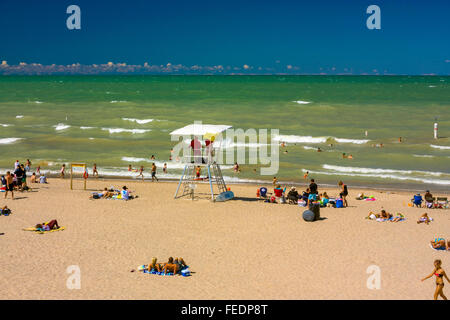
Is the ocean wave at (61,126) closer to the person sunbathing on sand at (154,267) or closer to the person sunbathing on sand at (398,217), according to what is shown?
the person sunbathing on sand at (398,217)

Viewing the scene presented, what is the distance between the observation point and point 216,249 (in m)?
13.8

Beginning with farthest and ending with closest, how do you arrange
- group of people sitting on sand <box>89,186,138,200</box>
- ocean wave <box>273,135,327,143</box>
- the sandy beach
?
ocean wave <box>273,135,327,143</box>
group of people sitting on sand <box>89,186,138,200</box>
the sandy beach

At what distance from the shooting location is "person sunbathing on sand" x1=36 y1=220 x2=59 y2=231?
599 inches

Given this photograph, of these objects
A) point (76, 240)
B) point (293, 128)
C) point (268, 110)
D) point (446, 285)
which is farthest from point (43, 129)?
point (446, 285)

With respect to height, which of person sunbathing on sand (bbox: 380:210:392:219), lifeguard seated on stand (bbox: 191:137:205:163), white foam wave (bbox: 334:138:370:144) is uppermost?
white foam wave (bbox: 334:138:370:144)

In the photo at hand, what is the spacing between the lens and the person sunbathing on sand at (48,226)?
50.0 ft

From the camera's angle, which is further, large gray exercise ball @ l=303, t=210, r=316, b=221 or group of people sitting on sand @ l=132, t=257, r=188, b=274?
large gray exercise ball @ l=303, t=210, r=316, b=221

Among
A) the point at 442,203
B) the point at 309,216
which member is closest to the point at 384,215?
the point at 309,216

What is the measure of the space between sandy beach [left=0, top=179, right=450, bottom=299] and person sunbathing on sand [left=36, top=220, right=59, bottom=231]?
0.38 metres

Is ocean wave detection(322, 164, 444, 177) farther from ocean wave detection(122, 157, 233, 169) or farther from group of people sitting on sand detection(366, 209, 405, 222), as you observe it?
group of people sitting on sand detection(366, 209, 405, 222)

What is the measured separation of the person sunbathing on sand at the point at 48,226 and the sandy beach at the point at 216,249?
0.38 m

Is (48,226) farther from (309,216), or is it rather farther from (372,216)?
(372,216)

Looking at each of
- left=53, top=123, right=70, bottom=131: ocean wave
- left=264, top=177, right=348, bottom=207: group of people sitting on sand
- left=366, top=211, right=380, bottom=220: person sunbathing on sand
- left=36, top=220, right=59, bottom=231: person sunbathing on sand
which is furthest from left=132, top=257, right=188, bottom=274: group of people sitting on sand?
left=53, top=123, right=70, bottom=131: ocean wave
